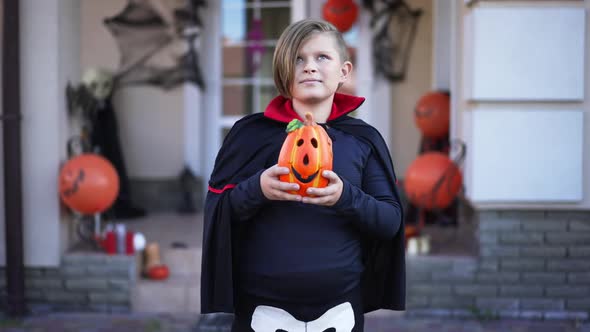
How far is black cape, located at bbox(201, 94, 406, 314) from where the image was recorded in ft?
6.42

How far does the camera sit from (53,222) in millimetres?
4707

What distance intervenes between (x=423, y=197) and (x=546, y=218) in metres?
0.84

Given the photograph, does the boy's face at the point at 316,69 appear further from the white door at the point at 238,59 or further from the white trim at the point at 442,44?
the white door at the point at 238,59

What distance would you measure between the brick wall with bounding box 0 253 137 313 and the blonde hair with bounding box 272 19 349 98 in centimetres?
317

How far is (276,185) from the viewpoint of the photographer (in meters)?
1.69

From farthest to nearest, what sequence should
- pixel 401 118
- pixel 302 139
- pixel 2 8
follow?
pixel 401 118 → pixel 2 8 → pixel 302 139

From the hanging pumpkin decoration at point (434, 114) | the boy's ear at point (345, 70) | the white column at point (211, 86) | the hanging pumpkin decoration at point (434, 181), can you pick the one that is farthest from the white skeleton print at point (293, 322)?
the white column at point (211, 86)

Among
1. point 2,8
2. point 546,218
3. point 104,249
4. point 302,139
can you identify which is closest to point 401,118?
point 546,218

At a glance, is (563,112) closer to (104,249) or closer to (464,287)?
(464,287)

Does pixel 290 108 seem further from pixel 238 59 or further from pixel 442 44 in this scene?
pixel 238 59

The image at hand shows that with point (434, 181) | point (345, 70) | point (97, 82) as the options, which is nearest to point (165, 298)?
point (97, 82)

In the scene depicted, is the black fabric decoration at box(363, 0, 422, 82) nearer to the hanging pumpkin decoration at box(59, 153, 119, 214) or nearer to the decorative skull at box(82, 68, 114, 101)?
the decorative skull at box(82, 68, 114, 101)

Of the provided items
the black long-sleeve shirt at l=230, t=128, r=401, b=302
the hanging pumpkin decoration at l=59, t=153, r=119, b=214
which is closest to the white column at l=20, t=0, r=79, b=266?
the hanging pumpkin decoration at l=59, t=153, r=119, b=214

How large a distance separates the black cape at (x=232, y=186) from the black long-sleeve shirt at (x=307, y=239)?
0.04 meters
